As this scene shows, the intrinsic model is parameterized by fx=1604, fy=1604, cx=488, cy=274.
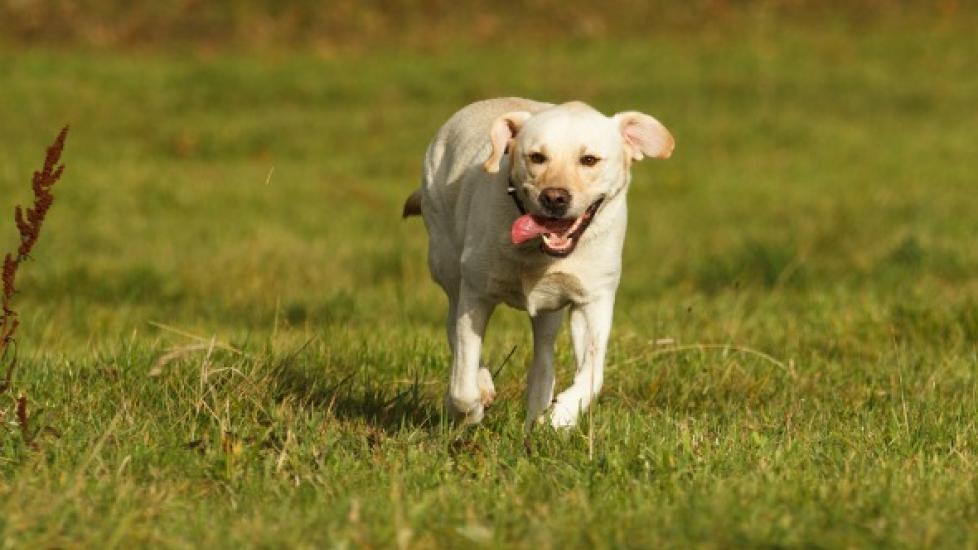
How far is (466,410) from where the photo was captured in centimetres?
520

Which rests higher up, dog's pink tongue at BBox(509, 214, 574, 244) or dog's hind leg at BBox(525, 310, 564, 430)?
dog's pink tongue at BBox(509, 214, 574, 244)

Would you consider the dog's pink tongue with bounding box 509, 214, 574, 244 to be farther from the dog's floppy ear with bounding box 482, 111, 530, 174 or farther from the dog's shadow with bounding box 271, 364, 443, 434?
the dog's shadow with bounding box 271, 364, 443, 434

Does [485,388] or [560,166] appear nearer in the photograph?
[560,166]

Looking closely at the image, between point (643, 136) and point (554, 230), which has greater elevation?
point (643, 136)

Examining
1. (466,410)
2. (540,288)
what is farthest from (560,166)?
(466,410)

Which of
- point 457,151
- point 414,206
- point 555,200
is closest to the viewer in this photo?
point 555,200

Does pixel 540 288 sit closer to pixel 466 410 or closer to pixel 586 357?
pixel 586 357

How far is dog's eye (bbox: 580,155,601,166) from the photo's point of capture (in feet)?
16.4

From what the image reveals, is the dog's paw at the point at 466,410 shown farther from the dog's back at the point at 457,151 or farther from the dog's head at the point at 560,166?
the dog's back at the point at 457,151

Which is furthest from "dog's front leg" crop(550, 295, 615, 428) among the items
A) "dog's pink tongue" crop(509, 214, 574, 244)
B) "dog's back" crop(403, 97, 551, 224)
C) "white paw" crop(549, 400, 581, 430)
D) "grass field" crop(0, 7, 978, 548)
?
"dog's back" crop(403, 97, 551, 224)

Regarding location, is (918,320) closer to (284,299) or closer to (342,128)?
(284,299)

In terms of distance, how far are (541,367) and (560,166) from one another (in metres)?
0.94

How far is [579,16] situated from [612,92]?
5.42 m

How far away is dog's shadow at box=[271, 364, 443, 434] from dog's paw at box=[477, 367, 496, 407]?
0.18 metres
